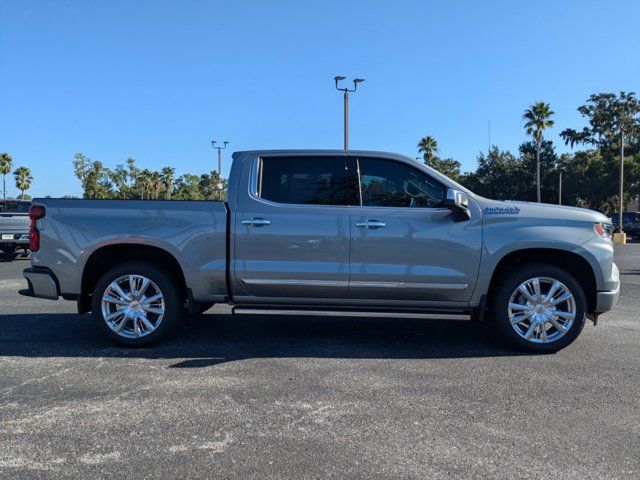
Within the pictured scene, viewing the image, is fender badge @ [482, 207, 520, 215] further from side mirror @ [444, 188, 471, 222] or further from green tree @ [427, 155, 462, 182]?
green tree @ [427, 155, 462, 182]

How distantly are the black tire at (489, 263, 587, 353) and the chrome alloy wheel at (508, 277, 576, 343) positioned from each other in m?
0.03

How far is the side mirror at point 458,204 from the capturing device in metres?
4.91

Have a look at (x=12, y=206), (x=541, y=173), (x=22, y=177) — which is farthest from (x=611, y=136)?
(x=22, y=177)

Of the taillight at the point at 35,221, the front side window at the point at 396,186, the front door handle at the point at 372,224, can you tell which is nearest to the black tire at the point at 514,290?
the front side window at the point at 396,186

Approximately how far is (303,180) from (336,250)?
82cm

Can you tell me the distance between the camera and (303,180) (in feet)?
17.8

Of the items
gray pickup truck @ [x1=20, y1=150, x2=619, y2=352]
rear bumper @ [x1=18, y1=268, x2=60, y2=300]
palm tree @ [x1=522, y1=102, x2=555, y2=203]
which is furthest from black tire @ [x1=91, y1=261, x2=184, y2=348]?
palm tree @ [x1=522, y1=102, x2=555, y2=203]

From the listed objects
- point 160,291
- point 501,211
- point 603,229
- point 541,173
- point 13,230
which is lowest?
point 160,291

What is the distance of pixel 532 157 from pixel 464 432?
195 feet

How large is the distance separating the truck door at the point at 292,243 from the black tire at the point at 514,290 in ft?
5.01

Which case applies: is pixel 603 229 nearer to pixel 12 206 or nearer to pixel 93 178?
pixel 12 206

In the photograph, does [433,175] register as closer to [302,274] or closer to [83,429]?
[302,274]

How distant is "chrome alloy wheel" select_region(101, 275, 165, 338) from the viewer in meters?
5.32

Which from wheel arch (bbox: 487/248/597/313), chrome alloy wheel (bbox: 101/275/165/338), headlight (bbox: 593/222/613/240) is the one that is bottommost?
chrome alloy wheel (bbox: 101/275/165/338)
